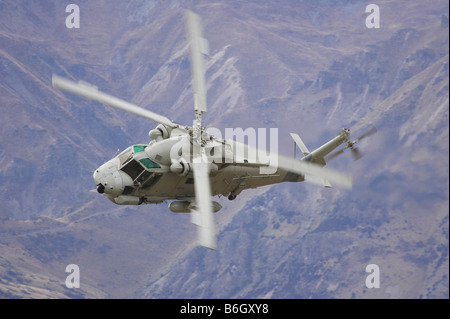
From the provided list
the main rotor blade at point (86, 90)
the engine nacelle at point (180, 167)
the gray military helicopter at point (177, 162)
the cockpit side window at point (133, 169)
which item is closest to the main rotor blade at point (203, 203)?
the gray military helicopter at point (177, 162)

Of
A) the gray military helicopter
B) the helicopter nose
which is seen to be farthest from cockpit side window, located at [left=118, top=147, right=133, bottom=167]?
the helicopter nose

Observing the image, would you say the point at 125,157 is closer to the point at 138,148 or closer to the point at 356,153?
the point at 138,148

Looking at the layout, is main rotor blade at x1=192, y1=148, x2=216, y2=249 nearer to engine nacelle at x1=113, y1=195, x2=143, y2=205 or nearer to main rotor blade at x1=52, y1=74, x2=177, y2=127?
engine nacelle at x1=113, y1=195, x2=143, y2=205
